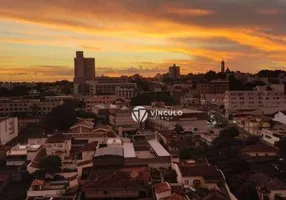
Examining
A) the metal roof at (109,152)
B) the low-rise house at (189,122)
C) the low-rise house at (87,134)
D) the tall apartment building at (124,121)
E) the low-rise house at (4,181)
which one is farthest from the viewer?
the tall apartment building at (124,121)

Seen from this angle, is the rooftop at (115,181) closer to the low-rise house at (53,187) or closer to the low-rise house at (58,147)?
the low-rise house at (53,187)

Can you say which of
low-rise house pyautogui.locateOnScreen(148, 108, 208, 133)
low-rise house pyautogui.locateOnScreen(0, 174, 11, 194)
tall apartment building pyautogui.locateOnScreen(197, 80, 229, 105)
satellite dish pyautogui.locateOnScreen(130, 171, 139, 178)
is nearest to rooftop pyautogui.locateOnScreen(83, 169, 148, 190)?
satellite dish pyautogui.locateOnScreen(130, 171, 139, 178)

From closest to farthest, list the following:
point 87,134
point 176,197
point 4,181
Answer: point 176,197 < point 4,181 < point 87,134

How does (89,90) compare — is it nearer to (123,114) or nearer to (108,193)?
(123,114)

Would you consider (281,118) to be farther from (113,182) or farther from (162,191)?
(113,182)

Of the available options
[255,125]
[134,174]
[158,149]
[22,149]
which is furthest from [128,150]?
[255,125]

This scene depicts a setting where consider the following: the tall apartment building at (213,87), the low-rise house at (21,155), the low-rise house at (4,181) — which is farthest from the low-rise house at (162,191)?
A: the tall apartment building at (213,87)

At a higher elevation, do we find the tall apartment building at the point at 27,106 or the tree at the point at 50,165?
the tall apartment building at the point at 27,106

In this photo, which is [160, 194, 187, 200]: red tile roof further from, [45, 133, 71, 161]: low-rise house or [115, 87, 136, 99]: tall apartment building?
[115, 87, 136, 99]: tall apartment building
